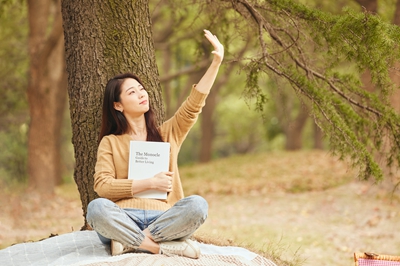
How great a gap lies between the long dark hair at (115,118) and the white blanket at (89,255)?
2.73ft

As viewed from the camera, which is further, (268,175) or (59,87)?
(59,87)

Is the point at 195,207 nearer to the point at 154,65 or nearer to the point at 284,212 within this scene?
the point at 154,65

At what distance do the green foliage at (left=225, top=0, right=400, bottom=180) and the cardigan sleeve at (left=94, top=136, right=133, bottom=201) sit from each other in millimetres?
1361

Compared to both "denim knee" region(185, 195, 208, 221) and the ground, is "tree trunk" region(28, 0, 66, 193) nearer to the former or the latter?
the ground

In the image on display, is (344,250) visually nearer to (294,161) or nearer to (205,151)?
(294,161)

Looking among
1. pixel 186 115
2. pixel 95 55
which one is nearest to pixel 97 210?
pixel 186 115

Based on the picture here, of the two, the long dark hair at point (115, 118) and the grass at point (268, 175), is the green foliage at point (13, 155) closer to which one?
the grass at point (268, 175)

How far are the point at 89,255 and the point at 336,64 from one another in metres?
2.51

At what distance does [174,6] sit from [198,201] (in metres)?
3.40

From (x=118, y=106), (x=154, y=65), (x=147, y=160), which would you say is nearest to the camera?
(x=147, y=160)

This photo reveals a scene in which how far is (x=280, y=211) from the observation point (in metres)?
8.15

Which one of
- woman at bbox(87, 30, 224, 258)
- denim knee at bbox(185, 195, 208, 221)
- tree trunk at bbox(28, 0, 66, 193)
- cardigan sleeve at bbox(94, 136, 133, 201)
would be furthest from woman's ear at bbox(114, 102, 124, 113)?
tree trunk at bbox(28, 0, 66, 193)

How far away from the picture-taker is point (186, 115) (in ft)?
12.0

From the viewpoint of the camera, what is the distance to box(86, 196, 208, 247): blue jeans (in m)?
3.23
